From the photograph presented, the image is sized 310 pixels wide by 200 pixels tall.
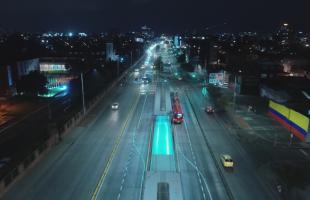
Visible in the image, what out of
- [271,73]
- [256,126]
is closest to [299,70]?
[271,73]

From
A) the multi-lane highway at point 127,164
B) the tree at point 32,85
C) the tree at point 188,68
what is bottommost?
the multi-lane highway at point 127,164

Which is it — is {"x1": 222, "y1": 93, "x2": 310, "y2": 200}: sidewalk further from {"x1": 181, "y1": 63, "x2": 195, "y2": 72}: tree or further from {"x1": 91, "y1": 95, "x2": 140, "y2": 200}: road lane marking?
{"x1": 181, "y1": 63, "x2": 195, "y2": 72}: tree

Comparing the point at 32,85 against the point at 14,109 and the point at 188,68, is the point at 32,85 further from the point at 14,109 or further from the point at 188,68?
the point at 188,68

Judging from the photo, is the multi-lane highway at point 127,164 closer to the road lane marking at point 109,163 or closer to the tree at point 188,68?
the road lane marking at point 109,163

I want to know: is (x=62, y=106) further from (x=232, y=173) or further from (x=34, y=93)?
(x=232, y=173)

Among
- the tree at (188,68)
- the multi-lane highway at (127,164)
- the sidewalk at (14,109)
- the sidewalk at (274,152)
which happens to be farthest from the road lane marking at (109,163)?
the tree at (188,68)
